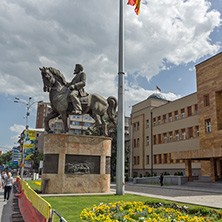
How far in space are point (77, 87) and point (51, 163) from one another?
488 cm

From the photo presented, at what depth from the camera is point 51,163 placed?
1479 cm

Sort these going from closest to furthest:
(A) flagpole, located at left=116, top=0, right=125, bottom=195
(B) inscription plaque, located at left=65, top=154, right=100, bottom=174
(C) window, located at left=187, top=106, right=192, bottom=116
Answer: (A) flagpole, located at left=116, top=0, right=125, bottom=195 < (B) inscription plaque, located at left=65, top=154, right=100, bottom=174 < (C) window, located at left=187, top=106, right=192, bottom=116

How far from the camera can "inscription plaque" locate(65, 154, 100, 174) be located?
15.0 metres

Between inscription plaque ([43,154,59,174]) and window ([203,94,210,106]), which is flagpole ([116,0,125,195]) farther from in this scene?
window ([203,94,210,106])

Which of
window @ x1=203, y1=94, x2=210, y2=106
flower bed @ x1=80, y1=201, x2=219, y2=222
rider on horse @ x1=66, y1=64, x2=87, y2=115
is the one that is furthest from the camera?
window @ x1=203, y1=94, x2=210, y2=106

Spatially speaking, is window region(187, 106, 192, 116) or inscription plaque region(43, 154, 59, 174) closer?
inscription plaque region(43, 154, 59, 174)

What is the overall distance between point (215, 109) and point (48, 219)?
30.4 metres

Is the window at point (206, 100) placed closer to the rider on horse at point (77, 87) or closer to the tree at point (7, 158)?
the rider on horse at point (77, 87)

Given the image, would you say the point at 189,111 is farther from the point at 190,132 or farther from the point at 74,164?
the point at 74,164

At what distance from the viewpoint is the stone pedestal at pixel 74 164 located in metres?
14.6

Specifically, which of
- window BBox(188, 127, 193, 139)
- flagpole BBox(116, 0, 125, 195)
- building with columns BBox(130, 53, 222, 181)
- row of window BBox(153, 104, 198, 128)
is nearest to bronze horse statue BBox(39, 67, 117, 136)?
flagpole BBox(116, 0, 125, 195)

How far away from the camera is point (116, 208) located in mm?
8352

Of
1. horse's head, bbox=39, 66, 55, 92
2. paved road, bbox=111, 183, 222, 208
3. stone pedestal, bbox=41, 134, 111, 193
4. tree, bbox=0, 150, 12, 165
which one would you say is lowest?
paved road, bbox=111, 183, 222, 208

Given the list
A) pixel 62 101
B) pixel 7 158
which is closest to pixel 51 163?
pixel 62 101
